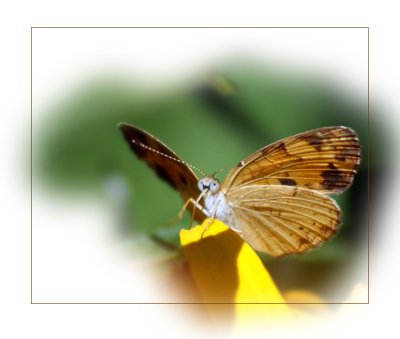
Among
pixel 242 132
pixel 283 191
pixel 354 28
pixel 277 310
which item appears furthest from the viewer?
pixel 354 28

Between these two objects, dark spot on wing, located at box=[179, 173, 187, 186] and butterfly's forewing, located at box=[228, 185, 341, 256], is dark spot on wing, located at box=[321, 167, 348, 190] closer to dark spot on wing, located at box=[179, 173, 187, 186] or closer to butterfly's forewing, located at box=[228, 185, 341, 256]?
butterfly's forewing, located at box=[228, 185, 341, 256]

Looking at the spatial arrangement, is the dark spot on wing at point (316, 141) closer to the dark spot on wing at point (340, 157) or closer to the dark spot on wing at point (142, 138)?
the dark spot on wing at point (340, 157)

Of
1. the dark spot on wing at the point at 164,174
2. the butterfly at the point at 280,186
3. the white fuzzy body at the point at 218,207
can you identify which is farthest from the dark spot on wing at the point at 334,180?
the dark spot on wing at the point at 164,174

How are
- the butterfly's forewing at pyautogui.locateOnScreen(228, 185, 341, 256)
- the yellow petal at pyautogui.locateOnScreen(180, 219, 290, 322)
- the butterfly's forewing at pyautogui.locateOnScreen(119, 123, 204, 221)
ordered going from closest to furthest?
the yellow petal at pyautogui.locateOnScreen(180, 219, 290, 322)
the butterfly's forewing at pyautogui.locateOnScreen(119, 123, 204, 221)
the butterfly's forewing at pyautogui.locateOnScreen(228, 185, 341, 256)

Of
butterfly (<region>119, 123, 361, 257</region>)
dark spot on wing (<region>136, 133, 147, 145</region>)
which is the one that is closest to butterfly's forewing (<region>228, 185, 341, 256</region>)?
butterfly (<region>119, 123, 361, 257</region>)

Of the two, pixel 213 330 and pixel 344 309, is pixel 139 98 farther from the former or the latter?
pixel 344 309

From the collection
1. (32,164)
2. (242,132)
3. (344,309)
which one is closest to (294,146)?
(242,132)
